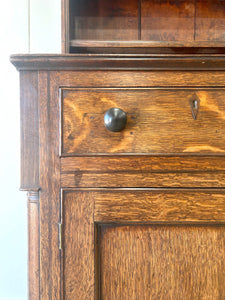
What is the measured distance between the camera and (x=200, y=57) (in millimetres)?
385

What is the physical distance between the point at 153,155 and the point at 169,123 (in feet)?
0.17

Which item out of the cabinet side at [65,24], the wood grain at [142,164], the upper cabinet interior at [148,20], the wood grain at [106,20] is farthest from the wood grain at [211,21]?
the wood grain at [142,164]

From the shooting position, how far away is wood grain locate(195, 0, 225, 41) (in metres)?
0.70

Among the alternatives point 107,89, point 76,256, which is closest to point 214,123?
point 107,89

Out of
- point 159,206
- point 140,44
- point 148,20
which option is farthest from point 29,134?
point 148,20

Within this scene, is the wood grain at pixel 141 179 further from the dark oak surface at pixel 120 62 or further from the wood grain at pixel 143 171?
the dark oak surface at pixel 120 62

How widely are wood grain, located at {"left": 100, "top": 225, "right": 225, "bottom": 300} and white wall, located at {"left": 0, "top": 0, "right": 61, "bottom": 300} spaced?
1.43 ft

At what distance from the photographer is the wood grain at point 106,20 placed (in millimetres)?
686

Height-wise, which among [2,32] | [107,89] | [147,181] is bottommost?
[147,181]

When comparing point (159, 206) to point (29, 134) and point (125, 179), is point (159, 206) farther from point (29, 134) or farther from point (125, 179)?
point (29, 134)

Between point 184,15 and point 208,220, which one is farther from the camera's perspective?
point 184,15

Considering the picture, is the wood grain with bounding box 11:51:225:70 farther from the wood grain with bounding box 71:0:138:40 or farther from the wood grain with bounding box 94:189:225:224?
the wood grain with bounding box 71:0:138:40

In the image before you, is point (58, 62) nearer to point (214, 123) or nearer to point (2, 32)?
point (214, 123)

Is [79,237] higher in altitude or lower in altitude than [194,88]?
lower
